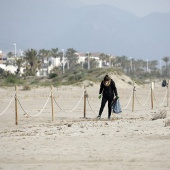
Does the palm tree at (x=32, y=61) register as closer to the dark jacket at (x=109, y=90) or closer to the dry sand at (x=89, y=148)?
the dark jacket at (x=109, y=90)

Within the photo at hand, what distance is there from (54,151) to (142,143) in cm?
189

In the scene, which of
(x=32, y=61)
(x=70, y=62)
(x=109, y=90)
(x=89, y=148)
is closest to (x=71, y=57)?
(x=70, y=62)

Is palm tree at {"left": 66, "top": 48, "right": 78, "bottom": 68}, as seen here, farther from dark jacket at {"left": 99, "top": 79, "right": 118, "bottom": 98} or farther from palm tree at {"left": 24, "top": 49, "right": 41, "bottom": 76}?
dark jacket at {"left": 99, "top": 79, "right": 118, "bottom": 98}

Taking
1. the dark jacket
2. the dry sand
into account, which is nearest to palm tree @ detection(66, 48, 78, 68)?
the dark jacket

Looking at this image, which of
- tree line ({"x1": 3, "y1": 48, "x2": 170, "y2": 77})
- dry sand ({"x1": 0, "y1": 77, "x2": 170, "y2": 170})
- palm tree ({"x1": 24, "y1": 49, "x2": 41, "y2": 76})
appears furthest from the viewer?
tree line ({"x1": 3, "y1": 48, "x2": 170, "y2": 77})

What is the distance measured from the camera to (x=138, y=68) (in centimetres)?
13450

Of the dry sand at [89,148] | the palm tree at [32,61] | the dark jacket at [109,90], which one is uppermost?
the palm tree at [32,61]

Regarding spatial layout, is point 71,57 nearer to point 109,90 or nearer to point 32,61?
point 32,61

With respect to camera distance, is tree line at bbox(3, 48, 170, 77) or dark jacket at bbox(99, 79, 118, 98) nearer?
dark jacket at bbox(99, 79, 118, 98)

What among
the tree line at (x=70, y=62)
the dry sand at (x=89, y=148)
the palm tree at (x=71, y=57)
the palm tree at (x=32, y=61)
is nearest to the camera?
the dry sand at (x=89, y=148)

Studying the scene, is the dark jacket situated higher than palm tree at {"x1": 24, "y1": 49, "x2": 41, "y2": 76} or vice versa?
palm tree at {"x1": 24, "y1": 49, "x2": 41, "y2": 76}

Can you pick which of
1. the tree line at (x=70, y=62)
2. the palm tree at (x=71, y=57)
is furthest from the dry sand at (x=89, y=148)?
the palm tree at (x=71, y=57)

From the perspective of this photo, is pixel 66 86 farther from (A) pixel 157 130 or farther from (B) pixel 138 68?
(B) pixel 138 68

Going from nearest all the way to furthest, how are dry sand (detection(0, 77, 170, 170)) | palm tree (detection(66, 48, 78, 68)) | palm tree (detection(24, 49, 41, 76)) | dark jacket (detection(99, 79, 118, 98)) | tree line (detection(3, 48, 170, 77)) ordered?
dry sand (detection(0, 77, 170, 170)) < dark jacket (detection(99, 79, 118, 98)) < palm tree (detection(24, 49, 41, 76)) < tree line (detection(3, 48, 170, 77)) < palm tree (detection(66, 48, 78, 68))
